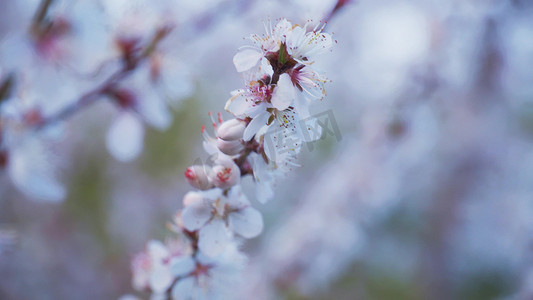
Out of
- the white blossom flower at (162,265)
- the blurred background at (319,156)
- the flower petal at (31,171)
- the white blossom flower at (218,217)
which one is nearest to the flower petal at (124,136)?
the blurred background at (319,156)

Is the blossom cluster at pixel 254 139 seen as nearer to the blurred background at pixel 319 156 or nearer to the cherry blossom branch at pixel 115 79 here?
the blurred background at pixel 319 156

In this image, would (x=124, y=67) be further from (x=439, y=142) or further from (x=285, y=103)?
(x=439, y=142)

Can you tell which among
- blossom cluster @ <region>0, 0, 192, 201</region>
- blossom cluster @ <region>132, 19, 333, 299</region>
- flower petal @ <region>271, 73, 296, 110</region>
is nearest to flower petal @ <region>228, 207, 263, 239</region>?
blossom cluster @ <region>132, 19, 333, 299</region>

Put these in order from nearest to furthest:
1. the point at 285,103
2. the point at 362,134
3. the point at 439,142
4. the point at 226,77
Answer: the point at 285,103 → the point at 362,134 → the point at 439,142 → the point at 226,77

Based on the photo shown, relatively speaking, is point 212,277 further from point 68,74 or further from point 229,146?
point 68,74

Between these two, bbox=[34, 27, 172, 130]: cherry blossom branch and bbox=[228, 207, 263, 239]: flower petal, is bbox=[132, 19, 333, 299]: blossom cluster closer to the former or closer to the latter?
bbox=[228, 207, 263, 239]: flower petal

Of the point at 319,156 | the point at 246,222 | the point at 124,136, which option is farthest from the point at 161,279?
the point at 319,156

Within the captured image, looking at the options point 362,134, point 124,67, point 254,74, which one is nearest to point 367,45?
point 362,134

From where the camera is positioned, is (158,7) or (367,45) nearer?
(158,7)

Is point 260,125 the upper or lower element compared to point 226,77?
lower
